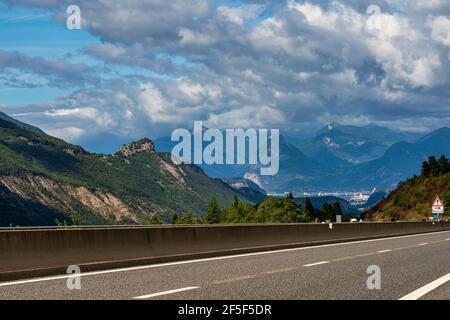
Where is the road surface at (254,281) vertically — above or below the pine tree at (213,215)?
below

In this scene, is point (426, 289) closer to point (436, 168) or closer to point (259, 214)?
point (259, 214)

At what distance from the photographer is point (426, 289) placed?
12.5 m

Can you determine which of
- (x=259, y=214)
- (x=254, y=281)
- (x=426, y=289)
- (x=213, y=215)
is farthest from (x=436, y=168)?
(x=426, y=289)

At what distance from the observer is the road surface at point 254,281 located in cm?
1142

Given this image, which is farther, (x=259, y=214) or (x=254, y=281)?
(x=259, y=214)

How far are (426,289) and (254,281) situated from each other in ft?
9.70

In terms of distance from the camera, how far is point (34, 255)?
46.3 feet

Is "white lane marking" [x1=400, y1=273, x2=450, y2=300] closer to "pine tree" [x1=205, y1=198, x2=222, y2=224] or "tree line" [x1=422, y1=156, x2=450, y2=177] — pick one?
"pine tree" [x1=205, y1=198, x2=222, y2=224]

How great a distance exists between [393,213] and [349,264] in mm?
148979

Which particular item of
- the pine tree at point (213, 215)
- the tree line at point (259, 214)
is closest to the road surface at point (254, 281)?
the tree line at point (259, 214)

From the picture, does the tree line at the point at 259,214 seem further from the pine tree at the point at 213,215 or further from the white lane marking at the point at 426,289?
the white lane marking at the point at 426,289
